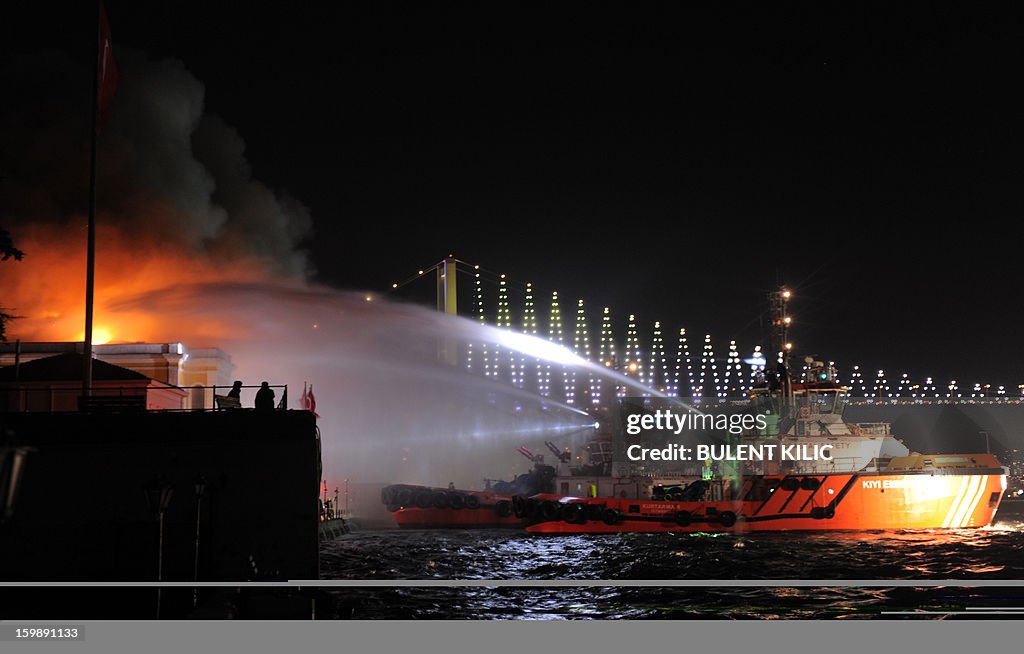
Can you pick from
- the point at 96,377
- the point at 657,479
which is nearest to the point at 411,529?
the point at 657,479

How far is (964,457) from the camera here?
5184 centimetres

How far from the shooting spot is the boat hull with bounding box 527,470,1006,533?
159 ft

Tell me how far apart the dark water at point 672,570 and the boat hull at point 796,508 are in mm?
980

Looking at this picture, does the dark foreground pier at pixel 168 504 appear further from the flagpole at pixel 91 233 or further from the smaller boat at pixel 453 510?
the smaller boat at pixel 453 510

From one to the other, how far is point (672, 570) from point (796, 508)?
18.2 metres

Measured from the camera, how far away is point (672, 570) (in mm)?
32844

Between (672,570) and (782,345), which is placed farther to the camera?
(782,345)

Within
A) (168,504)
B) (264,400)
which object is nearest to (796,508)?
(264,400)

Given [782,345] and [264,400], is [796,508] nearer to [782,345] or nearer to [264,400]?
[782,345]

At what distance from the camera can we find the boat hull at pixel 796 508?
4844cm

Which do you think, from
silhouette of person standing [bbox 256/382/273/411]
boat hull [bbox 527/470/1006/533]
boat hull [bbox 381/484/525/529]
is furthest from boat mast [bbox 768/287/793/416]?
silhouette of person standing [bbox 256/382/273/411]

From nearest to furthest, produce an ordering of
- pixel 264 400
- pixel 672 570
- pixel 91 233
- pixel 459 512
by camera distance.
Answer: pixel 264 400 → pixel 91 233 → pixel 672 570 → pixel 459 512

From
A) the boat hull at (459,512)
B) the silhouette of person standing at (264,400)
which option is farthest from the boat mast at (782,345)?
the silhouette of person standing at (264,400)

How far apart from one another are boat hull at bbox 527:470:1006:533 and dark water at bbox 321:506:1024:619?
980mm
